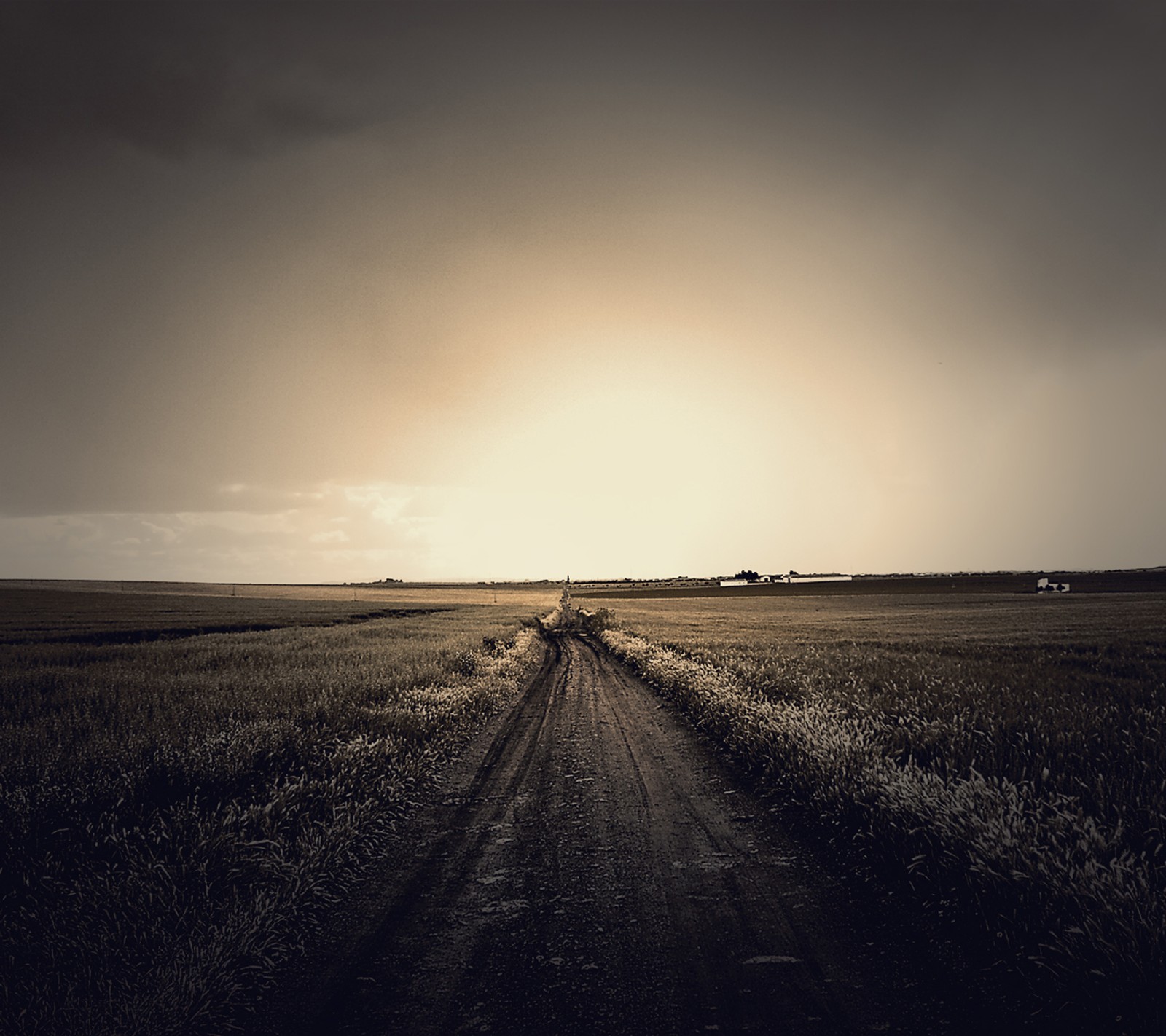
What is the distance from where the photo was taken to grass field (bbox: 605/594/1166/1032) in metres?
3.68

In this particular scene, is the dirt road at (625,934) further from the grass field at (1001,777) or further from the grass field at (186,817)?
the grass field at (186,817)

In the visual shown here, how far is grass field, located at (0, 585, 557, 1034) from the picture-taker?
364cm

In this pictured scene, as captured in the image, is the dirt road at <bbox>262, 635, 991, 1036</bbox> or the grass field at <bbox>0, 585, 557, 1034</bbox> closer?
the dirt road at <bbox>262, 635, 991, 1036</bbox>

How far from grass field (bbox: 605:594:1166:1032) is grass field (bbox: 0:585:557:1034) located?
517 centimetres

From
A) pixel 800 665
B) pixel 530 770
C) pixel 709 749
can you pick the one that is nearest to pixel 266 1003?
pixel 530 770

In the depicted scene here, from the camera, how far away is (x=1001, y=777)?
6570mm

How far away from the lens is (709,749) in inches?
384

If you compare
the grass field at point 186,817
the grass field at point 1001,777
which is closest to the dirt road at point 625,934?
the grass field at point 1001,777

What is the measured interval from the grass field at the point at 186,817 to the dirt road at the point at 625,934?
746 mm

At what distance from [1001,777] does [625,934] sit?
5131 mm

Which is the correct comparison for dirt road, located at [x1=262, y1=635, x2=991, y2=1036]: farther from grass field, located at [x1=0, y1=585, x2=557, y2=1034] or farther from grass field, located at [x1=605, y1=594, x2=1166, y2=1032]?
grass field, located at [x1=0, y1=585, x2=557, y2=1034]

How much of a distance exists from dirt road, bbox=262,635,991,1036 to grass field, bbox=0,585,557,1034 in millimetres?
746

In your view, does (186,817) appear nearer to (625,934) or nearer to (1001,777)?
(625,934)

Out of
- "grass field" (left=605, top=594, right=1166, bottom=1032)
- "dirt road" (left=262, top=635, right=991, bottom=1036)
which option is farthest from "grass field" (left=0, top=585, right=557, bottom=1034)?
"grass field" (left=605, top=594, right=1166, bottom=1032)
